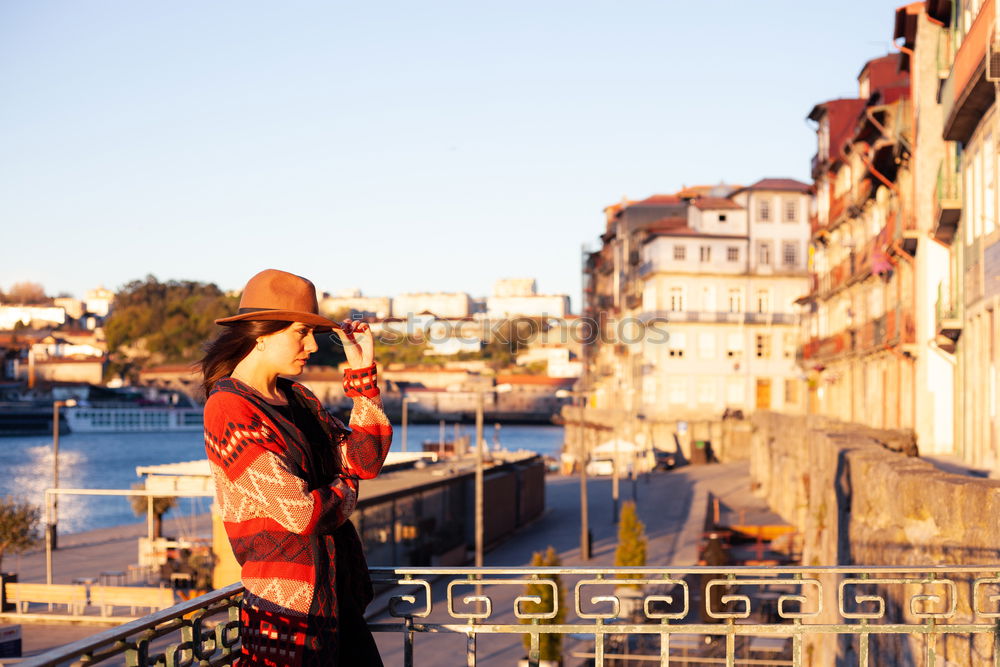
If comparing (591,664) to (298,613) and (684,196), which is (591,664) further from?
(684,196)

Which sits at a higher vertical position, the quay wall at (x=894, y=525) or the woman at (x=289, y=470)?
Answer: the woman at (x=289, y=470)

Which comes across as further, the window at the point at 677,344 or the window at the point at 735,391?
the window at the point at 735,391

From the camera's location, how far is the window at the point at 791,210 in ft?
255

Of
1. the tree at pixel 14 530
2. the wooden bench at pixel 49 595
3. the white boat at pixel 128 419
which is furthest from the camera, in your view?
the white boat at pixel 128 419

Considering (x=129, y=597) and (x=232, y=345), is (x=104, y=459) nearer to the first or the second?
(x=129, y=597)

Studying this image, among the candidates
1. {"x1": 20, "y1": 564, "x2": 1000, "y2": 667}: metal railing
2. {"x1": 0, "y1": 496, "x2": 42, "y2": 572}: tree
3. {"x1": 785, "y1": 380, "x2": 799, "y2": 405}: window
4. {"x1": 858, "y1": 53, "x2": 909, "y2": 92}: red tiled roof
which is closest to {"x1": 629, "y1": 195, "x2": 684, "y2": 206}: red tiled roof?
{"x1": 785, "y1": 380, "x2": 799, "y2": 405}: window

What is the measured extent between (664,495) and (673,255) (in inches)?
981

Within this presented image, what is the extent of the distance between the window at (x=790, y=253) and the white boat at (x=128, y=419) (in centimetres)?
12497

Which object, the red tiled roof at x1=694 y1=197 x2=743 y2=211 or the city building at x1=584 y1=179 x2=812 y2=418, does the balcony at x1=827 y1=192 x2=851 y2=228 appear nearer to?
the city building at x1=584 y1=179 x2=812 y2=418

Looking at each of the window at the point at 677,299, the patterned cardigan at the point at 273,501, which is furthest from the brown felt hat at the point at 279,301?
the window at the point at 677,299

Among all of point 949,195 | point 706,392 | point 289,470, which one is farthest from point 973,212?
point 706,392

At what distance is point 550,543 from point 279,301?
34.0 m

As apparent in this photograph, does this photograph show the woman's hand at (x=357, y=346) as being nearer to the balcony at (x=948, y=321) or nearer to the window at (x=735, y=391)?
the balcony at (x=948, y=321)

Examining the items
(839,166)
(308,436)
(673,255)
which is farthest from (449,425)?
(308,436)
